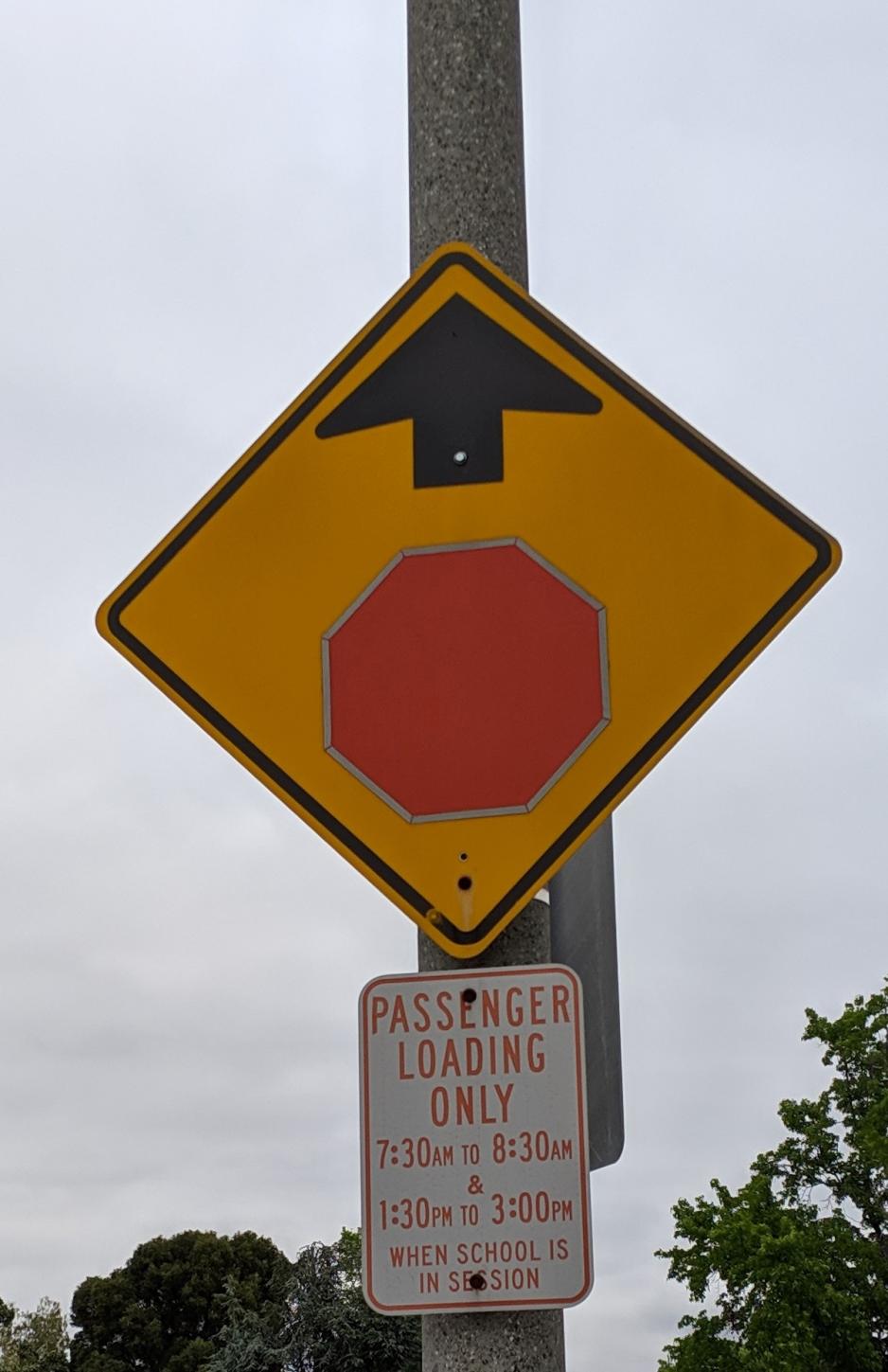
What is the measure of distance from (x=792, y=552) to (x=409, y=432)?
64 centimetres

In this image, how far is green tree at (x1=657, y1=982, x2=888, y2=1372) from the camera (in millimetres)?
33750

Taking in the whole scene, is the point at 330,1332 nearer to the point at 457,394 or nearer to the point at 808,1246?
the point at 808,1246

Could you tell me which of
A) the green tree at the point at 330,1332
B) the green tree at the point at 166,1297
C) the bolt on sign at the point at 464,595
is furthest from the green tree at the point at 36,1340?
the bolt on sign at the point at 464,595

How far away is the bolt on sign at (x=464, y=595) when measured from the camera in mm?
2480

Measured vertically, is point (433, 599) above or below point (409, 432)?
below

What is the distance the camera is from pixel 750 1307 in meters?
35.2

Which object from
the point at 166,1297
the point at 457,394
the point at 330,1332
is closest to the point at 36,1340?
the point at 166,1297

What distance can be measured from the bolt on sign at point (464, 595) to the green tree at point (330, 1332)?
3789 cm

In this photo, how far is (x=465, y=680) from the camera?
254 centimetres

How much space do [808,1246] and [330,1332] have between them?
1274 cm

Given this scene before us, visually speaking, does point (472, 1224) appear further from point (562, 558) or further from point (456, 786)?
point (562, 558)

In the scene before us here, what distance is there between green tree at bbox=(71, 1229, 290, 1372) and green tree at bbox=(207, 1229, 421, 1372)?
20.2 meters

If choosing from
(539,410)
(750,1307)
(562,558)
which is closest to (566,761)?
(562,558)

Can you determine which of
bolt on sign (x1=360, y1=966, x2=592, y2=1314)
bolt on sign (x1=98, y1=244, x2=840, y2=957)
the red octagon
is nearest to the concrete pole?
bolt on sign (x1=98, y1=244, x2=840, y2=957)
